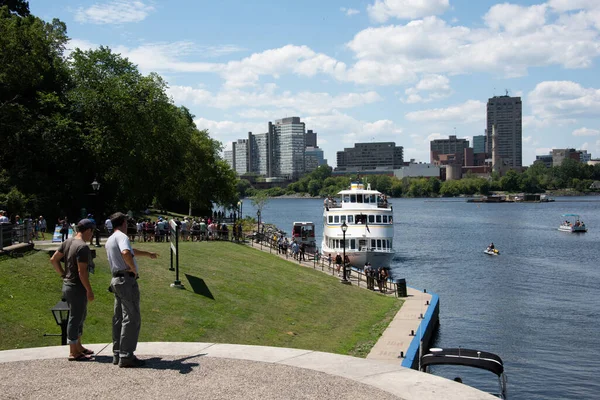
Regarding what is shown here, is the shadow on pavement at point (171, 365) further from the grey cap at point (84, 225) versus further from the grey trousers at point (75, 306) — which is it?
the grey cap at point (84, 225)

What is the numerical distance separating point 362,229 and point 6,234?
114 feet

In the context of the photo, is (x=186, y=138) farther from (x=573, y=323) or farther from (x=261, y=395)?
(x=261, y=395)

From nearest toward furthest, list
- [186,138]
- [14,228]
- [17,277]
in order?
[17,277] → [14,228] → [186,138]

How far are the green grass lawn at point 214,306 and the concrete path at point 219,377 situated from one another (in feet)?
19.0

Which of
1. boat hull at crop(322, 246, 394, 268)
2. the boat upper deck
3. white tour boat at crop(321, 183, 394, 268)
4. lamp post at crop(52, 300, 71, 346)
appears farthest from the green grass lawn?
the boat upper deck

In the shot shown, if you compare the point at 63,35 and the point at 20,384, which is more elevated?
the point at 63,35

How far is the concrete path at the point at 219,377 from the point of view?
29.2 ft

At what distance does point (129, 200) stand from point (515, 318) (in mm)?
35242

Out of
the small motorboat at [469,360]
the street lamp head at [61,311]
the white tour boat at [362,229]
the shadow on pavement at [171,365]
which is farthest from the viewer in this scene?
the white tour boat at [362,229]

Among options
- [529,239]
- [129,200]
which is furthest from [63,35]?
[529,239]

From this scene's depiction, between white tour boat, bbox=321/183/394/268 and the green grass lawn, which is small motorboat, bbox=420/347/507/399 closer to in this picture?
the green grass lawn

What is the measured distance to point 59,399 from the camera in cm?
877

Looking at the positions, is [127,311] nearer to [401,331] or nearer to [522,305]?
[401,331]

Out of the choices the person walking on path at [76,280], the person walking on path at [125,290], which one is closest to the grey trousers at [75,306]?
the person walking on path at [76,280]
